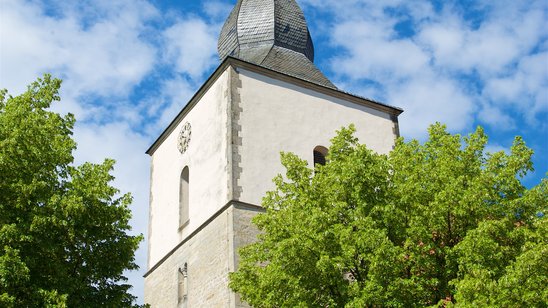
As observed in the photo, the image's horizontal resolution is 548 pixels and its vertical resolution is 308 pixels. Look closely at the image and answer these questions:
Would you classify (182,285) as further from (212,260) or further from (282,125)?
(282,125)

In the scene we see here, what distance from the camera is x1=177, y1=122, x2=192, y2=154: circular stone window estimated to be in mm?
23625

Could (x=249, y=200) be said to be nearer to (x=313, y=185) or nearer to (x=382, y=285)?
(x=313, y=185)

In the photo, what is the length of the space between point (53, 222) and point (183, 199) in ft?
32.0

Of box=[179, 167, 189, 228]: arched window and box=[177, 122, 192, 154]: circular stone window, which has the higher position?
box=[177, 122, 192, 154]: circular stone window

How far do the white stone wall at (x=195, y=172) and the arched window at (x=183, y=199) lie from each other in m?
0.15

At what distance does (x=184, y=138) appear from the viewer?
2386 centimetres

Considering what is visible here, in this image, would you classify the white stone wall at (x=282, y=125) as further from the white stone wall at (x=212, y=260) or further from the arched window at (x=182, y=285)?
the arched window at (x=182, y=285)

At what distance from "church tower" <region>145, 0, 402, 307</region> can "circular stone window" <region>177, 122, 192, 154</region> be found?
1.3 inches

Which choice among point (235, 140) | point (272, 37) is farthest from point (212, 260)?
point (272, 37)

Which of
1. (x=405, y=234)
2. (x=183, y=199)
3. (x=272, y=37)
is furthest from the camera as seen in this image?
(x=272, y=37)

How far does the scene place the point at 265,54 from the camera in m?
24.2

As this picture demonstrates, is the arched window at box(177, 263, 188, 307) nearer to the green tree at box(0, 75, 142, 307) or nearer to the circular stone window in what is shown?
the circular stone window

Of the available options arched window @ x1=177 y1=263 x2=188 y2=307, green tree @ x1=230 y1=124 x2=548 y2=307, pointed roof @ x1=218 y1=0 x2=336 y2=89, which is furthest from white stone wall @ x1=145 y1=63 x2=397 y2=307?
green tree @ x1=230 y1=124 x2=548 y2=307

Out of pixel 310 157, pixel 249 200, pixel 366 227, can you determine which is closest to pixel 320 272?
pixel 366 227
